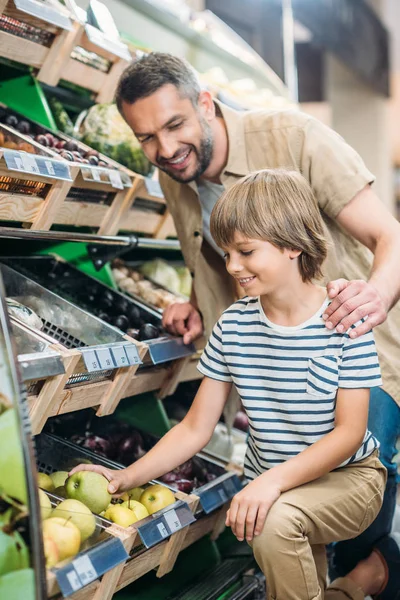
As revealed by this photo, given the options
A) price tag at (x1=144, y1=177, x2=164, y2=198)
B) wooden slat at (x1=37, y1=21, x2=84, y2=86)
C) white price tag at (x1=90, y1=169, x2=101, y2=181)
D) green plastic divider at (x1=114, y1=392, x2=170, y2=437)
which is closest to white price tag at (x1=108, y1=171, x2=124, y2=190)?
white price tag at (x1=90, y1=169, x2=101, y2=181)

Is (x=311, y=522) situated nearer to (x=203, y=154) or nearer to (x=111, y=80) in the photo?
(x=203, y=154)

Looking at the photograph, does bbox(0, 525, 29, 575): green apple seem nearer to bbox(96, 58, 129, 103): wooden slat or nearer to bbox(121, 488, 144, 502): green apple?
bbox(121, 488, 144, 502): green apple

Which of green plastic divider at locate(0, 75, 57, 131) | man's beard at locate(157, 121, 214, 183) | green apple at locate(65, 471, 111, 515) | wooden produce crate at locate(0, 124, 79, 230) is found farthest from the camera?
green plastic divider at locate(0, 75, 57, 131)

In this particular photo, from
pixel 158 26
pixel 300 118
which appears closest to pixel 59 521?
pixel 300 118

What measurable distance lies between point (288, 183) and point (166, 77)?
27.8 inches

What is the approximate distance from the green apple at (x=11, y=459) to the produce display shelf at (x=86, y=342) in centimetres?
60

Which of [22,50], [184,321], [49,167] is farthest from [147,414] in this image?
[22,50]

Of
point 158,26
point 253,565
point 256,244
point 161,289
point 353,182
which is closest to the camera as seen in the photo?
point 256,244

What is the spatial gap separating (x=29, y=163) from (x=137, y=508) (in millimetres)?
1072

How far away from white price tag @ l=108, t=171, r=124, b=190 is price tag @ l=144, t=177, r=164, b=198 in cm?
20

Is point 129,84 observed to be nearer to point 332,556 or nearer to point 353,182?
point 353,182

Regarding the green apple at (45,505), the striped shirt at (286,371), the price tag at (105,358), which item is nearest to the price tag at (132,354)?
the price tag at (105,358)

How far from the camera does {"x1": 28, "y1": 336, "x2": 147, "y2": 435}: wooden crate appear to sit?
78.1 inches

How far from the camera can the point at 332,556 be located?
2941 mm
